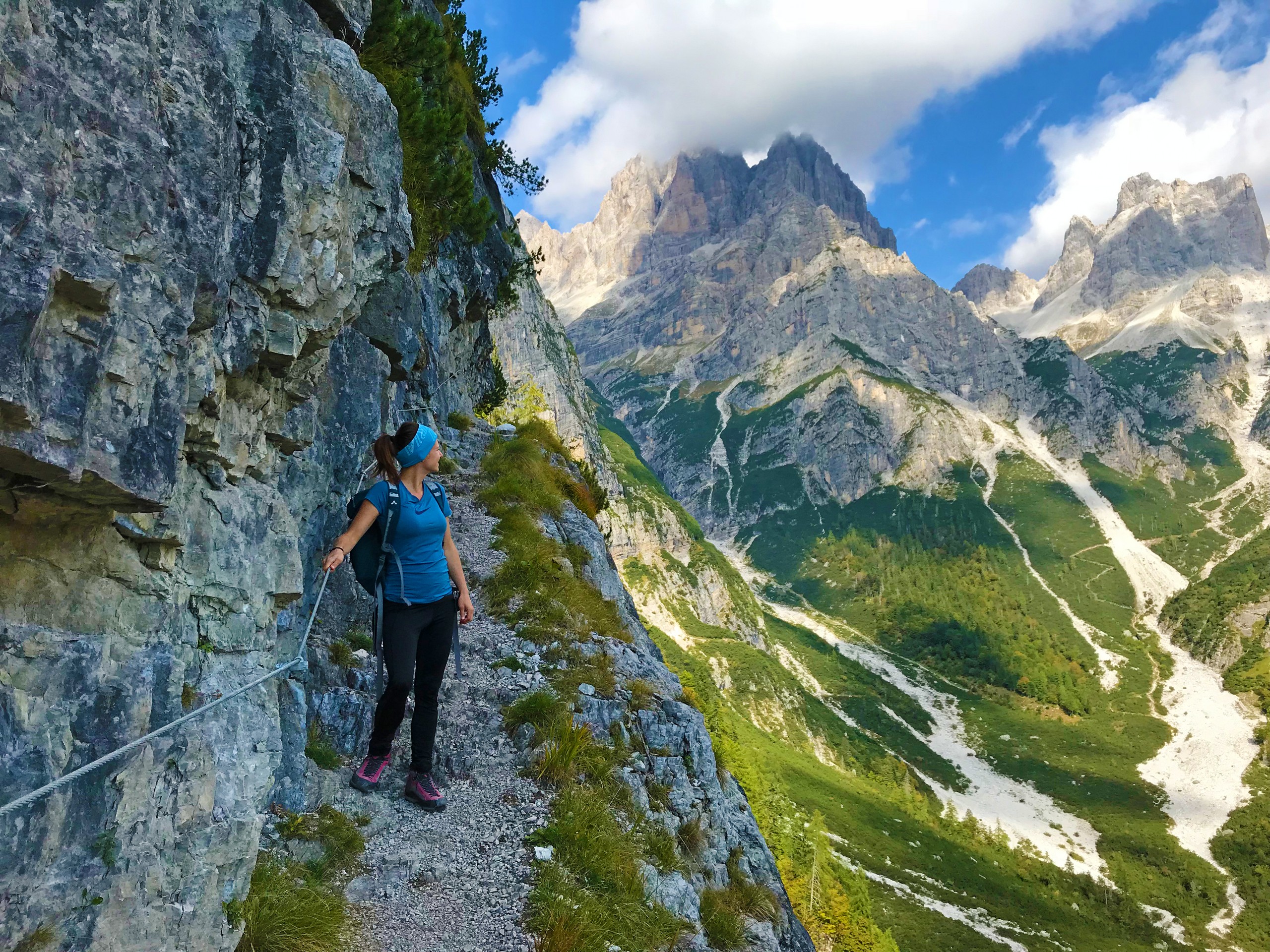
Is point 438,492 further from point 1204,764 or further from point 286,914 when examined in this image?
point 1204,764

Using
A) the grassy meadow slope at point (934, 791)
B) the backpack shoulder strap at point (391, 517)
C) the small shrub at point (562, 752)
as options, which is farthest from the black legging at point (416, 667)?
the grassy meadow slope at point (934, 791)

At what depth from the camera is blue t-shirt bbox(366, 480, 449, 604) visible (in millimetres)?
7227

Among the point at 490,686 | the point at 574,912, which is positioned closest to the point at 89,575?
the point at 574,912

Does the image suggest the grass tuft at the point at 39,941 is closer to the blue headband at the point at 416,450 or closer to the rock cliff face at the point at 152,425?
the rock cliff face at the point at 152,425

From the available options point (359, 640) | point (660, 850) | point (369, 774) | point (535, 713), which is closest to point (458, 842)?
point (369, 774)

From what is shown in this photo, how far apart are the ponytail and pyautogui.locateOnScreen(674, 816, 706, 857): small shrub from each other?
6950mm

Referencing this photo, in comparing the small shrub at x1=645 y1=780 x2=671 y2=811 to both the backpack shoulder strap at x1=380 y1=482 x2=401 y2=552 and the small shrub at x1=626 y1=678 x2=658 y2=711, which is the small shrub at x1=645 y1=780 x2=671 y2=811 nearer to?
the small shrub at x1=626 y1=678 x2=658 y2=711

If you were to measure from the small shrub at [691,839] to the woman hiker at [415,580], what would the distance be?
15.1 ft

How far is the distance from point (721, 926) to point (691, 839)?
5.31 ft

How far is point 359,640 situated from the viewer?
10977mm

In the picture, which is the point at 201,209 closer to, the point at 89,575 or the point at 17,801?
the point at 89,575

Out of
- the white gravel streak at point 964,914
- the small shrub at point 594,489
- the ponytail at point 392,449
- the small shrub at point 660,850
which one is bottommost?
the white gravel streak at point 964,914

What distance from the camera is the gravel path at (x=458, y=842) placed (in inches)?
Result: 256

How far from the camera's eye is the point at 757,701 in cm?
15575
